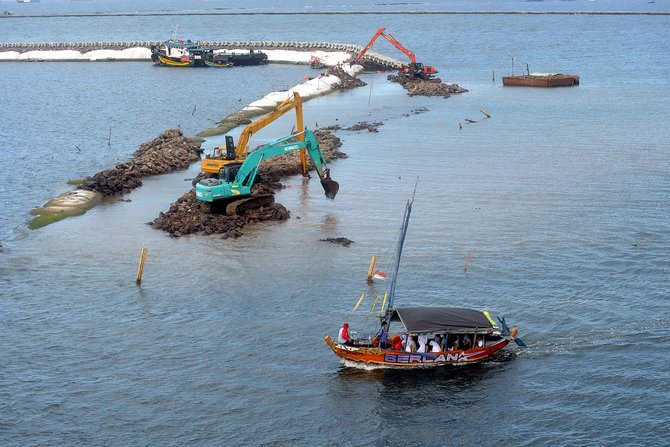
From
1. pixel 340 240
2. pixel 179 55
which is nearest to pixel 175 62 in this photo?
pixel 179 55

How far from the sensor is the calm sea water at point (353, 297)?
35.0m

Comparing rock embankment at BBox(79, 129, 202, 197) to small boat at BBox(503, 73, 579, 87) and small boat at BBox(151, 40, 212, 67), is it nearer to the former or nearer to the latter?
small boat at BBox(503, 73, 579, 87)

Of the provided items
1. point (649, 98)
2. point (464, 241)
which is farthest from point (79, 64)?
point (464, 241)

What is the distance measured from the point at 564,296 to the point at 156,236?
25475mm

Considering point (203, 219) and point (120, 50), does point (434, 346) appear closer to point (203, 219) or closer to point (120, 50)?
point (203, 219)

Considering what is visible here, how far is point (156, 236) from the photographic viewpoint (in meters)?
56.6

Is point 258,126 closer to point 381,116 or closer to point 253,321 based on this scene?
point 253,321

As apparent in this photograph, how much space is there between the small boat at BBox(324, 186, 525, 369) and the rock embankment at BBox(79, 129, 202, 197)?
109ft

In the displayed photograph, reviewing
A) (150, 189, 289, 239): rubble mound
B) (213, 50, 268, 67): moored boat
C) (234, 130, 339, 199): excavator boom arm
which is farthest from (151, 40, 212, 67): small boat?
(150, 189, 289, 239): rubble mound

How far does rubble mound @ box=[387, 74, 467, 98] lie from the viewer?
377 ft

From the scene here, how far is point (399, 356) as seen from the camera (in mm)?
38406

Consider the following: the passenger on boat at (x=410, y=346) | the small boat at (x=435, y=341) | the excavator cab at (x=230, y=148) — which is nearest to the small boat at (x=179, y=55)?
the excavator cab at (x=230, y=148)

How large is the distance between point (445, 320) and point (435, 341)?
1073mm

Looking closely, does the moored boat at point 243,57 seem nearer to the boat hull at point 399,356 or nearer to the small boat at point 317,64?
the small boat at point 317,64
